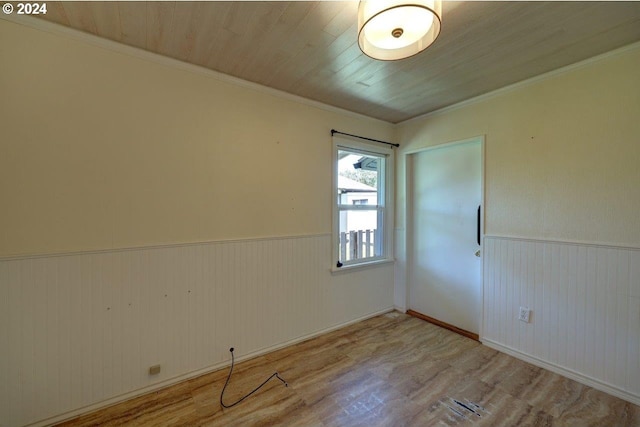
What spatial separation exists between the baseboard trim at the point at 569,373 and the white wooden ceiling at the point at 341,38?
2487 mm

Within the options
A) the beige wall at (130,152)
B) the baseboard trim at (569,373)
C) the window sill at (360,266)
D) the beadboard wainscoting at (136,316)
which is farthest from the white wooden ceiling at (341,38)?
the baseboard trim at (569,373)

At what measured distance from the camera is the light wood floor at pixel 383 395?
1.80 m

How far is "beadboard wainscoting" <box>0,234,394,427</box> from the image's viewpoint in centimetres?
167

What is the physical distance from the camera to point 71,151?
5.85 ft

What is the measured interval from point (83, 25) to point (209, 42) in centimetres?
76

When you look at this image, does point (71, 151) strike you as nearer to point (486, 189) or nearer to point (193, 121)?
point (193, 121)

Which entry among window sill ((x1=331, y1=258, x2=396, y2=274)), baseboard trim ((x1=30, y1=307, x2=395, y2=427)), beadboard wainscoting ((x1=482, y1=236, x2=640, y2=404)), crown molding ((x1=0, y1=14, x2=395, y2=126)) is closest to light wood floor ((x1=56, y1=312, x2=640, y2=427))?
baseboard trim ((x1=30, y1=307, x2=395, y2=427))

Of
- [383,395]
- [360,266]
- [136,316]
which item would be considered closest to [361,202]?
[360,266]

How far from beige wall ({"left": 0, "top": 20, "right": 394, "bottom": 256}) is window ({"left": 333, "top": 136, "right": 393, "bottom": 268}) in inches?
23.4

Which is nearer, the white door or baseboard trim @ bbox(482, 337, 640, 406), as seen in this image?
baseboard trim @ bbox(482, 337, 640, 406)

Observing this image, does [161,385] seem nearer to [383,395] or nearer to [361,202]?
[383,395]

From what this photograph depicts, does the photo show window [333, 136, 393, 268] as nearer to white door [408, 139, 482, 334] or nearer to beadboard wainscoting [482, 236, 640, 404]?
white door [408, 139, 482, 334]

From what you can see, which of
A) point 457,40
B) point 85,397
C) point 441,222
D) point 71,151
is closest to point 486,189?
point 441,222

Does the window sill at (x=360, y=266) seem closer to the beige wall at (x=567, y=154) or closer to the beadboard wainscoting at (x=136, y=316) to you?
the beadboard wainscoting at (x=136, y=316)
